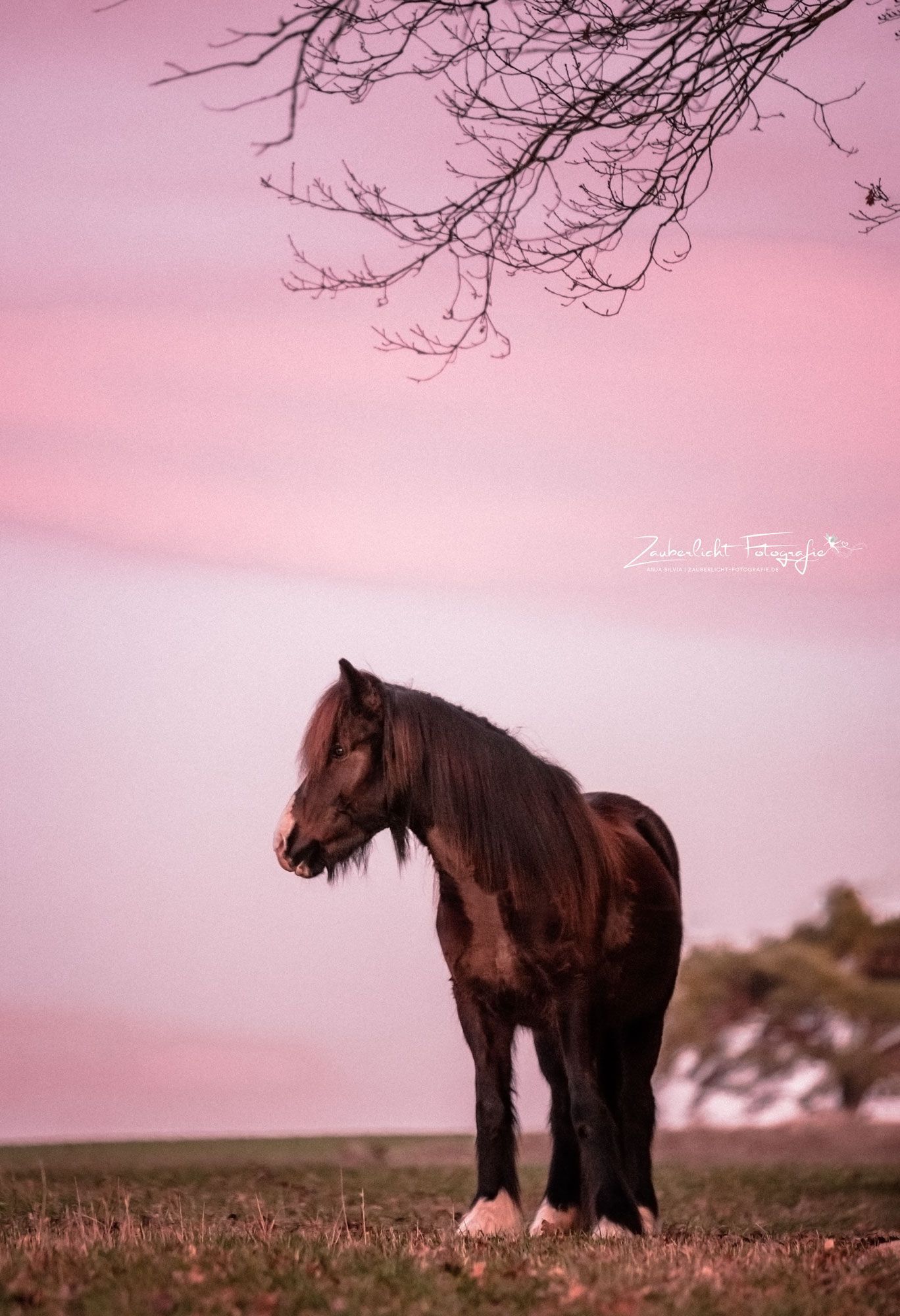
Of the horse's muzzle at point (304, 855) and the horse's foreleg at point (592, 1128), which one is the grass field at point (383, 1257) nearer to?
the horse's foreleg at point (592, 1128)

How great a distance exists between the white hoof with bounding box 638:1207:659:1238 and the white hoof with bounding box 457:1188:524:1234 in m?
0.72

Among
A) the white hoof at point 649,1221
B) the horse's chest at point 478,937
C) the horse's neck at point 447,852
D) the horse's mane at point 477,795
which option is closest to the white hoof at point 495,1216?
the white hoof at point 649,1221

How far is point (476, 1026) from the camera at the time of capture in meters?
7.73

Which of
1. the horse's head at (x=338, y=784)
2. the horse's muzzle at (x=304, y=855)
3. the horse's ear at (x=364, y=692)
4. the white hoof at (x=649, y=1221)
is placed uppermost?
the horse's ear at (x=364, y=692)

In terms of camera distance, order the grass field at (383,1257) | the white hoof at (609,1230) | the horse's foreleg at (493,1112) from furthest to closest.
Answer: the horse's foreleg at (493,1112) → the white hoof at (609,1230) → the grass field at (383,1257)

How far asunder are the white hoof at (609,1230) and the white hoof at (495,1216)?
0.37 meters

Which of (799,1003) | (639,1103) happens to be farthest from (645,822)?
(799,1003)

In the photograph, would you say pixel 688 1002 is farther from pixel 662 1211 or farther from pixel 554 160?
pixel 554 160

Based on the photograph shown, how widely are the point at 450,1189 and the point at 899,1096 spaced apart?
379 inches

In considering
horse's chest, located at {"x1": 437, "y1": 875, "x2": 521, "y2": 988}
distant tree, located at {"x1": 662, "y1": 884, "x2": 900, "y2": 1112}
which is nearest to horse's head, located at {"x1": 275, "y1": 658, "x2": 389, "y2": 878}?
horse's chest, located at {"x1": 437, "y1": 875, "x2": 521, "y2": 988}

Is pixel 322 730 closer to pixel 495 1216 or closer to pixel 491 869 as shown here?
pixel 491 869

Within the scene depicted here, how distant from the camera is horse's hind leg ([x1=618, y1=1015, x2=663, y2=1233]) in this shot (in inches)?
338

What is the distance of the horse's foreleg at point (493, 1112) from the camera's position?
765 cm

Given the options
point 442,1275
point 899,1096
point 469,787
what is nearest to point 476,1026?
point 469,787
